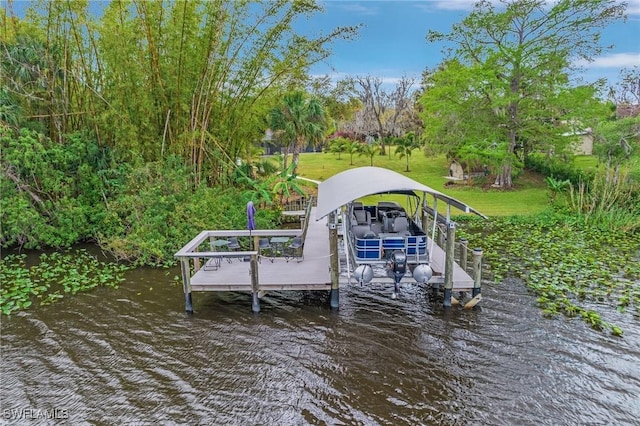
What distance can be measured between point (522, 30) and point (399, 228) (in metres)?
14.1

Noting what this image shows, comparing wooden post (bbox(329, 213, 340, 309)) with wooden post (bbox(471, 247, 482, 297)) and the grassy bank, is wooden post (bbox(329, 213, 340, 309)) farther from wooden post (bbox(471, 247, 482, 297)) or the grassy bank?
the grassy bank

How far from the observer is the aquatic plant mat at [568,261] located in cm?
677

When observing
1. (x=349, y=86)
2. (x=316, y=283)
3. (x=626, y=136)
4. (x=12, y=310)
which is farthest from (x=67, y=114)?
(x=349, y=86)

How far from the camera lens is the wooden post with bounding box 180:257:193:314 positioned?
21.6 feet

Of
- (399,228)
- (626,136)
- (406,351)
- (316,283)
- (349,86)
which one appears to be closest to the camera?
(406,351)

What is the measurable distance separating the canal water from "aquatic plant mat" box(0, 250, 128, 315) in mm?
543

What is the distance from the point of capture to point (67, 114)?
1030cm

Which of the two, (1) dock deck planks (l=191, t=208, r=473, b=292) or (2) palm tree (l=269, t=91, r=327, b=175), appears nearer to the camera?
(1) dock deck planks (l=191, t=208, r=473, b=292)

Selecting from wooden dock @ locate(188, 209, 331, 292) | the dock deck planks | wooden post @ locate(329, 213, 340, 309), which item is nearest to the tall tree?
the dock deck planks

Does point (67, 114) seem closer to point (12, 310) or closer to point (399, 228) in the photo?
point (12, 310)

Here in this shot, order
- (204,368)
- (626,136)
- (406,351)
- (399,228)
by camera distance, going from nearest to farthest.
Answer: (204,368) < (406,351) < (399,228) < (626,136)

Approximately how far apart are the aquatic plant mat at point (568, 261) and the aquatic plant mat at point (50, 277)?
26.8 ft

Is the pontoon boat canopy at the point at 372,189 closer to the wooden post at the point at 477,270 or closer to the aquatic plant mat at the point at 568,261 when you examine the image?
the wooden post at the point at 477,270

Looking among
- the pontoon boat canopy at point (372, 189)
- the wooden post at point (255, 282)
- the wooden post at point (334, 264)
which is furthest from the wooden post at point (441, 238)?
the wooden post at point (255, 282)
